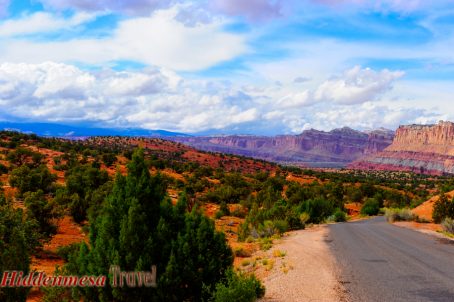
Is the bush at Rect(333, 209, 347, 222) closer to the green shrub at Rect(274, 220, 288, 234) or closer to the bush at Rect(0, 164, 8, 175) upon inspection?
the green shrub at Rect(274, 220, 288, 234)

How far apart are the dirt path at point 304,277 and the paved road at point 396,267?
0.45m

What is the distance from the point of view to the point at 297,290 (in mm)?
11688

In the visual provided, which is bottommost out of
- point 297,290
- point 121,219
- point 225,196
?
point 225,196

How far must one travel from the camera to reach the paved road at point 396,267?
1117 centimetres

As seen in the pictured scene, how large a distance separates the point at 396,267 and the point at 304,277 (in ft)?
12.1

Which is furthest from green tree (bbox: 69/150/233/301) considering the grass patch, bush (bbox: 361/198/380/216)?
bush (bbox: 361/198/380/216)

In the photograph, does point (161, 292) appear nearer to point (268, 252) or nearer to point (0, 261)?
point (0, 261)

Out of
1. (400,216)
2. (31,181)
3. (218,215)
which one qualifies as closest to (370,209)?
(400,216)

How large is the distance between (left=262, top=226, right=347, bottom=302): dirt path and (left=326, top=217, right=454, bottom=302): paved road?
17.6 inches

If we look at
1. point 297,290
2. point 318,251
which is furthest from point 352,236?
point 297,290

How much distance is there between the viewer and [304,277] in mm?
13391

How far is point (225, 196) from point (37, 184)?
76.9 feet

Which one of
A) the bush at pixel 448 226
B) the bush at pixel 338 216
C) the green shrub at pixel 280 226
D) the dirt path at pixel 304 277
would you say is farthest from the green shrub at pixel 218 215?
the dirt path at pixel 304 277

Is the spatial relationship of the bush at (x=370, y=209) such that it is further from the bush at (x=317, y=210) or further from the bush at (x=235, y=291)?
the bush at (x=235, y=291)
